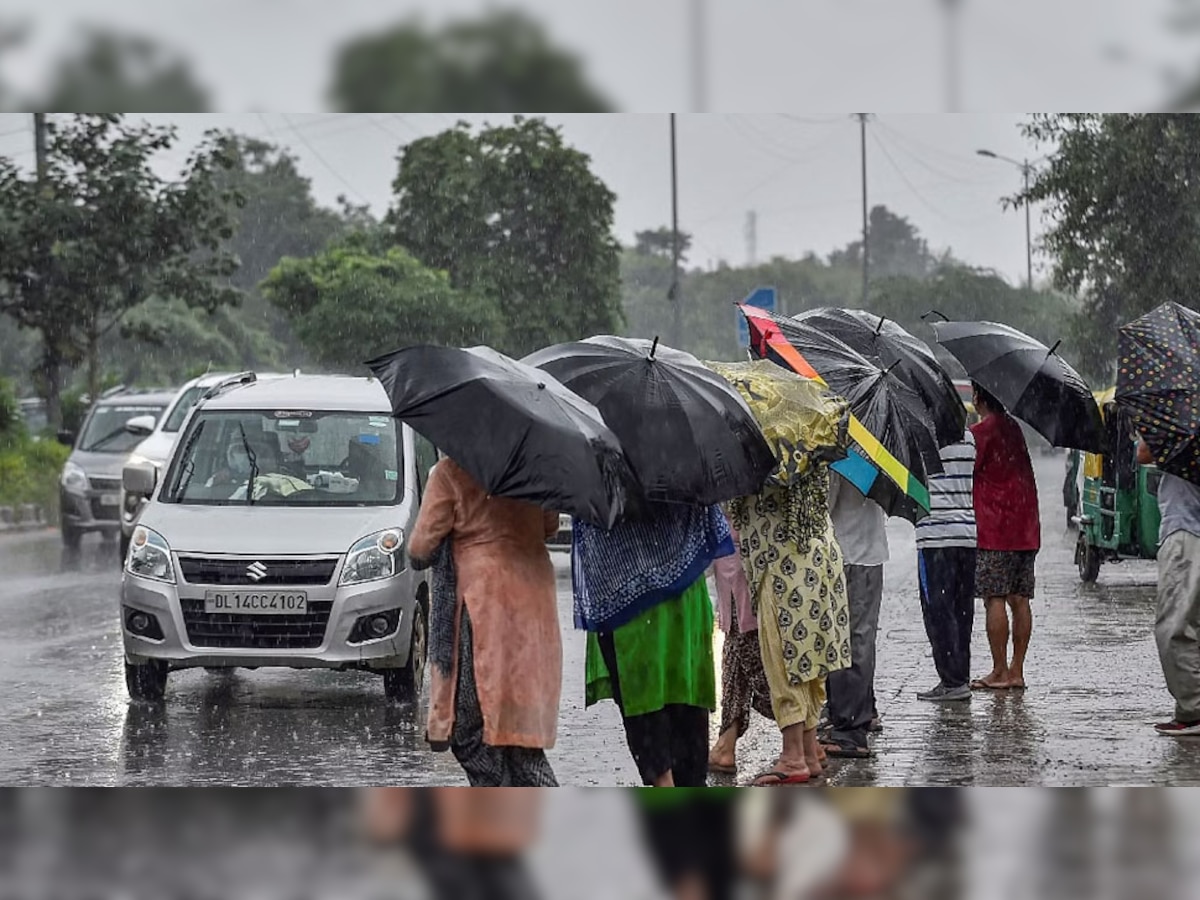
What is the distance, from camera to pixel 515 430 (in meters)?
6.64

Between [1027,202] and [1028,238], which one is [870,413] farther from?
[1028,238]

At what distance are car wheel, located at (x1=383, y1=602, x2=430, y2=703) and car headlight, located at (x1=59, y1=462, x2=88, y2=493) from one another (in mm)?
10085

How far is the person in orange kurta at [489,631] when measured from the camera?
688 cm

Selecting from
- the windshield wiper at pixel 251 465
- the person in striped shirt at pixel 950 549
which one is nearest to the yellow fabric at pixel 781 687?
the person in striped shirt at pixel 950 549

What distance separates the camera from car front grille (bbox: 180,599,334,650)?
33.3 feet

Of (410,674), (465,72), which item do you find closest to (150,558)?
(410,674)

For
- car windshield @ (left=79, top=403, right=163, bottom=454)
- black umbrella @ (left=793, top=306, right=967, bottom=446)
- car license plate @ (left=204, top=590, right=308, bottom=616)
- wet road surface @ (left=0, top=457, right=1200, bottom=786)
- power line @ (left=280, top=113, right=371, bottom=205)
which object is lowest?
wet road surface @ (left=0, top=457, right=1200, bottom=786)

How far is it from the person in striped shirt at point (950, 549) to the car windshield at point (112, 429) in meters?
11.6

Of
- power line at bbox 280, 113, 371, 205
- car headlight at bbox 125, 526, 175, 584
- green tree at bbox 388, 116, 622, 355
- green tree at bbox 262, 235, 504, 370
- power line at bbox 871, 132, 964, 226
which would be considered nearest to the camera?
car headlight at bbox 125, 526, 175, 584

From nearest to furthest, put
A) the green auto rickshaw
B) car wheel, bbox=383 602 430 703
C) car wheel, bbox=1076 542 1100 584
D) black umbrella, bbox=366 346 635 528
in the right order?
1. black umbrella, bbox=366 346 635 528
2. car wheel, bbox=383 602 430 703
3. the green auto rickshaw
4. car wheel, bbox=1076 542 1100 584

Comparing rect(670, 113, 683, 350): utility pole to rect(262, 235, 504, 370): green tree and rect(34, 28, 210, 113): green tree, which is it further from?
rect(34, 28, 210, 113): green tree

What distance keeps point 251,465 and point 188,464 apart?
350 millimetres

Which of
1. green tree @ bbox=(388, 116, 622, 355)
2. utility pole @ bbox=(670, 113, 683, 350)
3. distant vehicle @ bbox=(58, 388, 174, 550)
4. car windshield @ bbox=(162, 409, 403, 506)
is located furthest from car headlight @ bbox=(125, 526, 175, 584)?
green tree @ bbox=(388, 116, 622, 355)

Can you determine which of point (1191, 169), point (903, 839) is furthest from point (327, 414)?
point (1191, 169)
